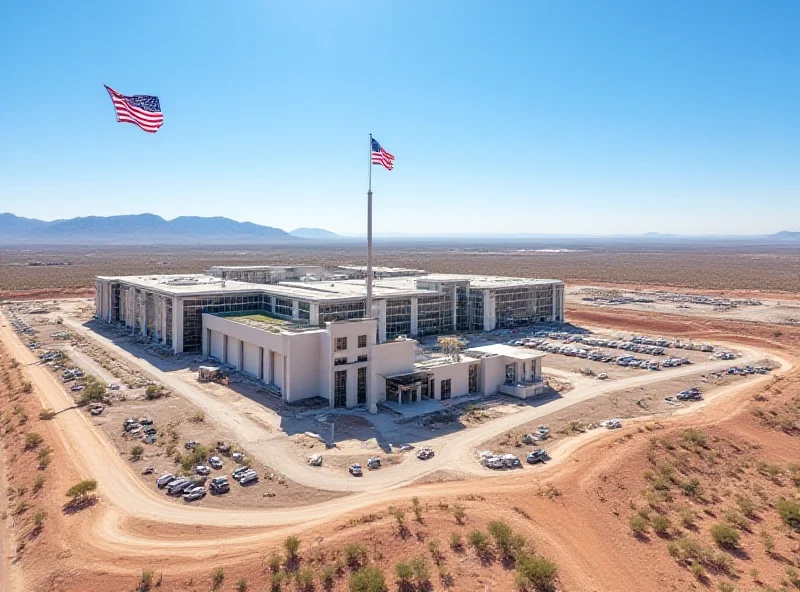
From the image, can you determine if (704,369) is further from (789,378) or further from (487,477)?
(487,477)

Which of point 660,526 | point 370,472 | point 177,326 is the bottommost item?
point 660,526

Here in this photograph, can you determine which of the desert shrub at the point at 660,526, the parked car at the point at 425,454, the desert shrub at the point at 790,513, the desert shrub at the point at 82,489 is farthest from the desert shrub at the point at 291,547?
the desert shrub at the point at 790,513

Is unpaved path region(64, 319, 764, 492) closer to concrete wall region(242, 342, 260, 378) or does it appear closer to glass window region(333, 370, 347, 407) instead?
glass window region(333, 370, 347, 407)

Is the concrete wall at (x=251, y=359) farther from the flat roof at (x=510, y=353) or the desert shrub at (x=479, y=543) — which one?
the desert shrub at (x=479, y=543)

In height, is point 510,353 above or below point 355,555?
above

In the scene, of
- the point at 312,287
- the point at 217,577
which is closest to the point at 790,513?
the point at 217,577

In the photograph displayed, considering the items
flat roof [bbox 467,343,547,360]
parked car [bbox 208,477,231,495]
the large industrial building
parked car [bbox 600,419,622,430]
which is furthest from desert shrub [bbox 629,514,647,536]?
flat roof [bbox 467,343,547,360]

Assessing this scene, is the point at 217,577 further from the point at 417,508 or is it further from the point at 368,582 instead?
the point at 417,508
